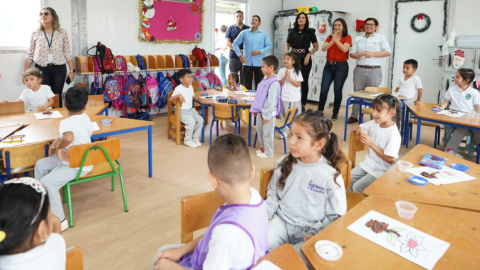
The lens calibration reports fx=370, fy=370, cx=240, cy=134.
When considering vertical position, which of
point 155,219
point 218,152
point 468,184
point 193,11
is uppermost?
point 193,11

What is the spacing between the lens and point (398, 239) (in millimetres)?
1390

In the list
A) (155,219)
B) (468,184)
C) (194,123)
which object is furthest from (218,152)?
(194,123)

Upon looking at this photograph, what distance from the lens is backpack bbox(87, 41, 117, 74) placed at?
5.73 metres

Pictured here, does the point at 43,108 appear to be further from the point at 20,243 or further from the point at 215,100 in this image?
the point at 20,243

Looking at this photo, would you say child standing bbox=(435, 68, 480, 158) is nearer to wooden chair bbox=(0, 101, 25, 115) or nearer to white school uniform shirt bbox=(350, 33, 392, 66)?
white school uniform shirt bbox=(350, 33, 392, 66)

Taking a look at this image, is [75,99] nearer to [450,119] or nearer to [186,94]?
[186,94]

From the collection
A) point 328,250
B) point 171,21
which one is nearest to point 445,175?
point 328,250

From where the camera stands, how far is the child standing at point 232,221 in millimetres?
1193

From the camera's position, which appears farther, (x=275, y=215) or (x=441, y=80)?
(x=441, y=80)

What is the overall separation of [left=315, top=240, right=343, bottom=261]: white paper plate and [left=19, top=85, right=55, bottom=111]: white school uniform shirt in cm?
370

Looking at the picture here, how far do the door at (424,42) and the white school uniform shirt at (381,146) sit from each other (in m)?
4.49

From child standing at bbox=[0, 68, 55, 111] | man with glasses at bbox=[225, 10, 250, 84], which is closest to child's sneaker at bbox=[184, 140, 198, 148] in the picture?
child standing at bbox=[0, 68, 55, 111]

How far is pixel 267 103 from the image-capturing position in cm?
427

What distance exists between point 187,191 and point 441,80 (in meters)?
5.15
